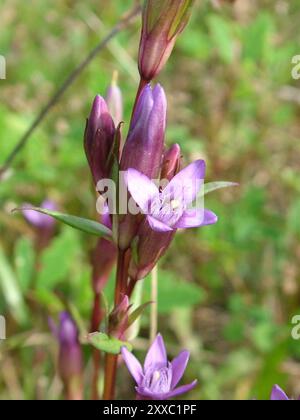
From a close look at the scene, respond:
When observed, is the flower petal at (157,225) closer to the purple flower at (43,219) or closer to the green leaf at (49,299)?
the green leaf at (49,299)

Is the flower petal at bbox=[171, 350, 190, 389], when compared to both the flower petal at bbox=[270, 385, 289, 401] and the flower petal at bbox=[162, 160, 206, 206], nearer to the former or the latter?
the flower petal at bbox=[270, 385, 289, 401]

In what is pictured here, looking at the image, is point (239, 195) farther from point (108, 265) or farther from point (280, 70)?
point (108, 265)

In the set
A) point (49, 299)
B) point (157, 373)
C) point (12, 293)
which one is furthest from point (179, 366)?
point (12, 293)

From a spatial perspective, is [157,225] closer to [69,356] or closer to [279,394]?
[279,394]

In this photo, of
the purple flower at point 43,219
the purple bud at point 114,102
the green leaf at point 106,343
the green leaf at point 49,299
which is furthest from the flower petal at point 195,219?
the purple flower at point 43,219

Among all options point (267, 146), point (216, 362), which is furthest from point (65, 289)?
point (267, 146)
